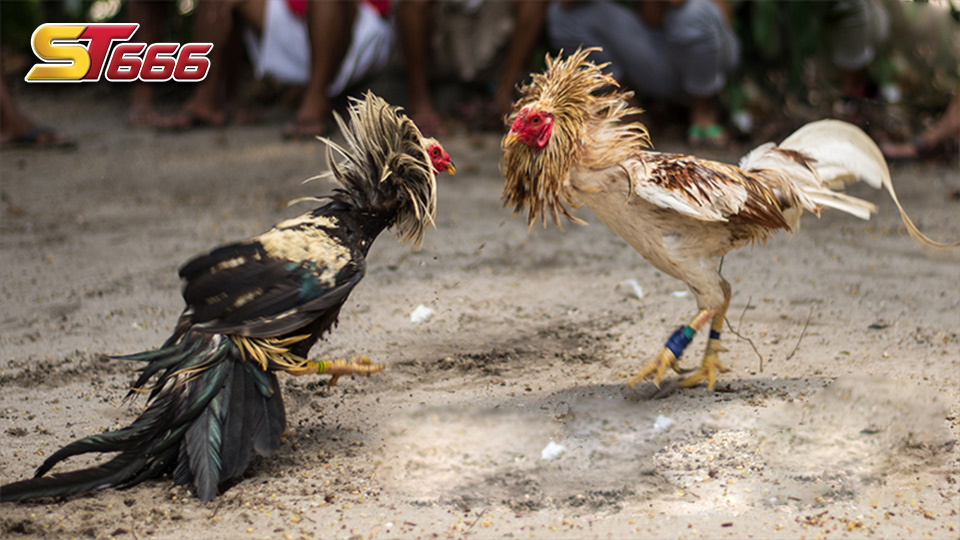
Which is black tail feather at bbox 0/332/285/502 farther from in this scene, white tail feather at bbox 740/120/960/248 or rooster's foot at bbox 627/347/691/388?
white tail feather at bbox 740/120/960/248

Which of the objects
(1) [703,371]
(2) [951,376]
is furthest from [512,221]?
(2) [951,376]

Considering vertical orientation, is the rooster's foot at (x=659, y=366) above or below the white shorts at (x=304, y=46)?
above

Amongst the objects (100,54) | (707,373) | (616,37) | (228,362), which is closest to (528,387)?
(707,373)

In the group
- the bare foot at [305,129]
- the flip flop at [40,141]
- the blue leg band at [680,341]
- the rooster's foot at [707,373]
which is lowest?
the flip flop at [40,141]

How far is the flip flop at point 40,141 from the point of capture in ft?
22.8

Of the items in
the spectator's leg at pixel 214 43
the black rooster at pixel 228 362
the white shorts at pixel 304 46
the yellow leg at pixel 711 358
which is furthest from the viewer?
the spectator's leg at pixel 214 43

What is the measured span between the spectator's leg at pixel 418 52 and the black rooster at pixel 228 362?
4.36m

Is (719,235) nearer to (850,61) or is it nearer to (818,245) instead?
(818,245)

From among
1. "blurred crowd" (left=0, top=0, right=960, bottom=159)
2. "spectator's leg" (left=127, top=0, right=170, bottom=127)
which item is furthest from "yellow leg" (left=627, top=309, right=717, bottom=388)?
"spectator's leg" (left=127, top=0, right=170, bottom=127)

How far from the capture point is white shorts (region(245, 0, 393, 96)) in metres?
7.36

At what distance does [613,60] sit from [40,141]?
4.43m

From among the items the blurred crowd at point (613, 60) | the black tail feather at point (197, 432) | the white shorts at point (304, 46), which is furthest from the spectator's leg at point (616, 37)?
the black tail feather at point (197, 432)

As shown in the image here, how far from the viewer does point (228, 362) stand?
2.73 m

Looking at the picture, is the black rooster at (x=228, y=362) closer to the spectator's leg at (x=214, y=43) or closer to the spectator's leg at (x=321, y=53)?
the spectator's leg at (x=321, y=53)
